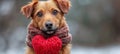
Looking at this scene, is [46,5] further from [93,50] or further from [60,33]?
[93,50]

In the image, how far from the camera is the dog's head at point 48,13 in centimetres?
243

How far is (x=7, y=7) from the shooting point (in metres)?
5.61

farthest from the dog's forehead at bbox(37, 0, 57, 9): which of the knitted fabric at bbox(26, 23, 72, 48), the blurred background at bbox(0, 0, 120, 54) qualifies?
the blurred background at bbox(0, 0, 120, 54)

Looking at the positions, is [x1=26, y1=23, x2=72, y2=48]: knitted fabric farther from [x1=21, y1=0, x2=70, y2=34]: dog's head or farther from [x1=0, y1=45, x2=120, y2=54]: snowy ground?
[x1=0, y1=45, x2=120, y2=54]: snowy ground

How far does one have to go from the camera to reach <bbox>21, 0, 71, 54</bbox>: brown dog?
7.99 ft

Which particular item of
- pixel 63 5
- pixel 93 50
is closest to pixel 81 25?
pixel 93 50

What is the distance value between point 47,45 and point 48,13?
0.17 meters

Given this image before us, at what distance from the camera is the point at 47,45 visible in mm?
2451

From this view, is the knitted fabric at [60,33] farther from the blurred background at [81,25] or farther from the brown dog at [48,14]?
the blurred background at [81,25]

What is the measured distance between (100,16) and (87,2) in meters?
0.24

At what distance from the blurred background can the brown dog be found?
2807 mm

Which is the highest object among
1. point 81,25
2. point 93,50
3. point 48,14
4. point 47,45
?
point 48,14

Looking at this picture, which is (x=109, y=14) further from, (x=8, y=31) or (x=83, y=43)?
(x=8, y=31)

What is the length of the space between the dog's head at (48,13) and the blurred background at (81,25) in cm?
281
